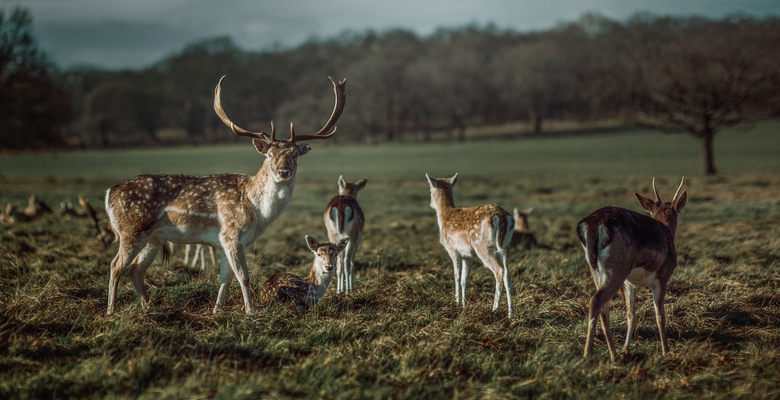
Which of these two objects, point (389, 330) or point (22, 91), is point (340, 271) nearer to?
point (389, 330)

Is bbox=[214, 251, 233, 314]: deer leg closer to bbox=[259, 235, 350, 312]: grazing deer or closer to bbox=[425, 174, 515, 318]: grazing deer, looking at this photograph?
bbox=[259, 235, 350, 312]: grazing deer

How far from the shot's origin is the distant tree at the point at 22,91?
843 inches

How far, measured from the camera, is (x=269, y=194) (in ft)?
21.9

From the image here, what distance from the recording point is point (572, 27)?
8156 centimetres

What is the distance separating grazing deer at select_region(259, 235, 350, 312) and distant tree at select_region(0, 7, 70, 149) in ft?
64.5

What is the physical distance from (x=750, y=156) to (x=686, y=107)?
36.2 ft

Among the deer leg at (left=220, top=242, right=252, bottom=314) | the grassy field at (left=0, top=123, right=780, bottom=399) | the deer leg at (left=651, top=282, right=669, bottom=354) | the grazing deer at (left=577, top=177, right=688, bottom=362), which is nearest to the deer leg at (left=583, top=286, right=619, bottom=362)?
the grazing deer at (left=577, top=177, right=688, bottom=362)

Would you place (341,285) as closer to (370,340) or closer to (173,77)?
(370,340)

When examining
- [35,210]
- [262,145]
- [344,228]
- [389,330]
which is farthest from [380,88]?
[389,330]

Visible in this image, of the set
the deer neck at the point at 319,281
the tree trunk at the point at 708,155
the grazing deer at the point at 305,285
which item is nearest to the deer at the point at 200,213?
the grazing deer at the point at 305,285

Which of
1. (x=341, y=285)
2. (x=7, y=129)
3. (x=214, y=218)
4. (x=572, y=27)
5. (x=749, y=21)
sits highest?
(x=572, y=27)

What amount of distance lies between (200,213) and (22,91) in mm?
19386

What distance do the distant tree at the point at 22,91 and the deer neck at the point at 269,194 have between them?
19422mm

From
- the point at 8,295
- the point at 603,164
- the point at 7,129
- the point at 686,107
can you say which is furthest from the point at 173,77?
the point at 8,295
